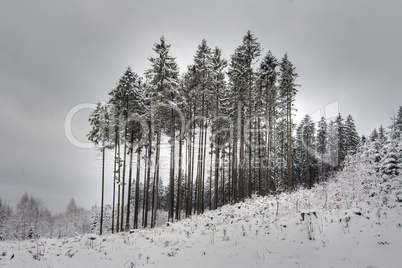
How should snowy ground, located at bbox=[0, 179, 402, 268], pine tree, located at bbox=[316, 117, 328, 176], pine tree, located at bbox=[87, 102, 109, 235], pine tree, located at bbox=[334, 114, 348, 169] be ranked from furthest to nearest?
pine tree, located at bbox=[316, 117, 328, 176] → pine tree, located at bbox=[334, 114, 348, 169] → pine tree, located at bbox=[87, 102, 109, 235] → snowy ground, located at bbox=[0, 179, 402, 268]

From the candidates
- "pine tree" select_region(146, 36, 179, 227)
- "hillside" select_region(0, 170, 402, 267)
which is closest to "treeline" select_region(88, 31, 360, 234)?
"pine tree" select_region(146, 36, 179, 227)

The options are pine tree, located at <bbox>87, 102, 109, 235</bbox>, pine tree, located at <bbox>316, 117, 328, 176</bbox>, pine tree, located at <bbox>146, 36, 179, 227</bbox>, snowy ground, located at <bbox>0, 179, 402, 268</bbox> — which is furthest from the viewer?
pine tree, located at <bbox>316, 117, 328, 176</bbox>

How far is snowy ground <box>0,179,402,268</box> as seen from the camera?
505 centimetres

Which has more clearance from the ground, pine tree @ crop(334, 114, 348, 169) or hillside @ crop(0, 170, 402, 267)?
pine tree @ crop(334, 114, 348, 169)

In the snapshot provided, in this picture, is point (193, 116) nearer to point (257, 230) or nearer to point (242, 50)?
point (242, 50)

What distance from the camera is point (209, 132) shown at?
24969 mm

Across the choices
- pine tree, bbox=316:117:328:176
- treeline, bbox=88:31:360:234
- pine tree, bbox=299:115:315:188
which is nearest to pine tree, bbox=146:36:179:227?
treeline, bbox=88:31:360:234

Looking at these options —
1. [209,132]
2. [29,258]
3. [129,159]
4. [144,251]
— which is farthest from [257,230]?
[129,159]

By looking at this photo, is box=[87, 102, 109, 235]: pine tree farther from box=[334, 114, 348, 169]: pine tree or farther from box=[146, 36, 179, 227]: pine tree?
box=[334, 114, 348, 169]: pine tree

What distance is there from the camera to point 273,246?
625cm

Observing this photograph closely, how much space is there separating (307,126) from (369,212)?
3757 cm

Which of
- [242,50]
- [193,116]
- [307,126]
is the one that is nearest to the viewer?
[242,50]

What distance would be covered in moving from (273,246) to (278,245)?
16 cm

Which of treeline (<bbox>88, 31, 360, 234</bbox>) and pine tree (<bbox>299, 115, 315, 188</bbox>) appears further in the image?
pine tree (<bbox>299, 115, 315, 188</bbox>)
